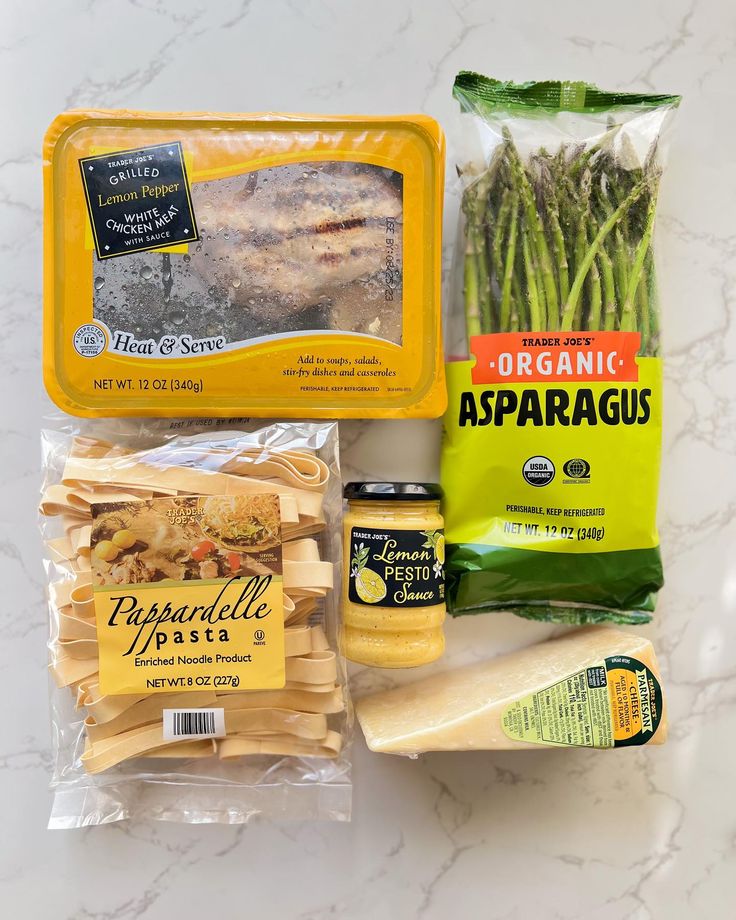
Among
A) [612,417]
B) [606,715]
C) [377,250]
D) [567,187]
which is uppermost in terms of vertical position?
[567,187]

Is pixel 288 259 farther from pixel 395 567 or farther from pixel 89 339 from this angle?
pixel 395 567

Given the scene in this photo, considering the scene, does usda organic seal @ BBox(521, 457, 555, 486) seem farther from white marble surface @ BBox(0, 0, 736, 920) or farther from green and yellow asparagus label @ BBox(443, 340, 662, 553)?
white marble surface @ BBox(0, 0, 736, 920)

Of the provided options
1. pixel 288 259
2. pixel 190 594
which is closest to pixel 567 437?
pixel 288 259

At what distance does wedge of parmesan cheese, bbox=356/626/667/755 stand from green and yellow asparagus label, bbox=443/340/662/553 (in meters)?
0.19

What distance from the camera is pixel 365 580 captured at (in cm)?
107

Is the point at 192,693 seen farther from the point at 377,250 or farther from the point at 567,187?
the point at 567,187

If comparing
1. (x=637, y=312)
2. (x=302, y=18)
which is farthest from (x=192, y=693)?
(x=302, y=18)

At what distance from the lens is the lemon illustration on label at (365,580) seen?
1062 millimetres

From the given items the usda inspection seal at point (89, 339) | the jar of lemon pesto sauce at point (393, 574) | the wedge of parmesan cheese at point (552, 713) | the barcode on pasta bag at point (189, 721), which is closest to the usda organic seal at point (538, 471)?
the jar of lemon pesto sauce at point (393, 574)

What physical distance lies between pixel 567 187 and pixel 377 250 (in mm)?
349

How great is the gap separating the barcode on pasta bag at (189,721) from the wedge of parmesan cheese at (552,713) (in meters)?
0.24

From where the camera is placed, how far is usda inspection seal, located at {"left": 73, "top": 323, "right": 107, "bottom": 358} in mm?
1125

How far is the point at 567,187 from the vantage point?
1181mm

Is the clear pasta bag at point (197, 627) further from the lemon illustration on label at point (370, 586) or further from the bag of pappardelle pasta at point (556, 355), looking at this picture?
the bag of pappardelle pasta at point (556, 355)
